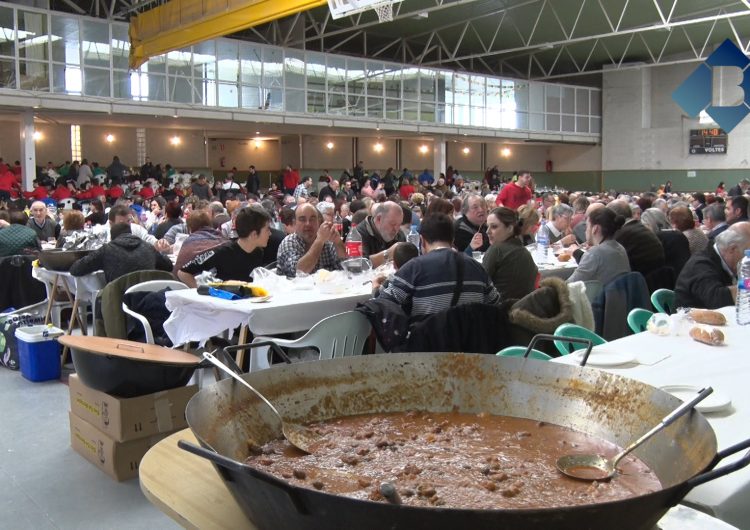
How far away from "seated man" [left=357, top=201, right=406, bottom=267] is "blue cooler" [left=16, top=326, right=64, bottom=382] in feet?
8.36

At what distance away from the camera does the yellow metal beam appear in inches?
463

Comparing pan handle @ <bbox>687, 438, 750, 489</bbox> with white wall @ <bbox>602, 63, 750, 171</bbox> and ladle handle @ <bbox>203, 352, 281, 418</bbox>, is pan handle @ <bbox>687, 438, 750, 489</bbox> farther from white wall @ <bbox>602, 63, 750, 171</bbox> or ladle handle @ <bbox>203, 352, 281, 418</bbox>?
white wall @ <bbox>602, 63, 750, 171</bbox>

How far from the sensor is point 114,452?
373 centimetres

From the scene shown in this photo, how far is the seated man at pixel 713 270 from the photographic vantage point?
413cm

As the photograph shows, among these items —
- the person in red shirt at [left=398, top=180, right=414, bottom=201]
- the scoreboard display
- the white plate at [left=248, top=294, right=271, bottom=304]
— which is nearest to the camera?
the white plate at [left=248, top=294, right=271, bottom=304]

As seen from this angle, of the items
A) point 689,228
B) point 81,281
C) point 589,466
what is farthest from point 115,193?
point 589,466

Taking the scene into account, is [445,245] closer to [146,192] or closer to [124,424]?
[124,424]

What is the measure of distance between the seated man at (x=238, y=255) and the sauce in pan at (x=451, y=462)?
3629 millimetres

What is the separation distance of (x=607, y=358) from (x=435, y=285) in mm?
1180

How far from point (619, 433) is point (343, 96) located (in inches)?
835

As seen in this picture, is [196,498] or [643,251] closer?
[196,498]

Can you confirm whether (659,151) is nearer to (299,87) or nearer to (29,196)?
(299,87)

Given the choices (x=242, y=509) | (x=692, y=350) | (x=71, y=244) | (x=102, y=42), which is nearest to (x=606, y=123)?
(x=102, y=42)

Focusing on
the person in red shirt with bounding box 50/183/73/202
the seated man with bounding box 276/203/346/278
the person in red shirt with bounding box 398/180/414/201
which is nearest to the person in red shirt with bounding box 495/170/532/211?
the seated man with bounding box 276/203/346/278
